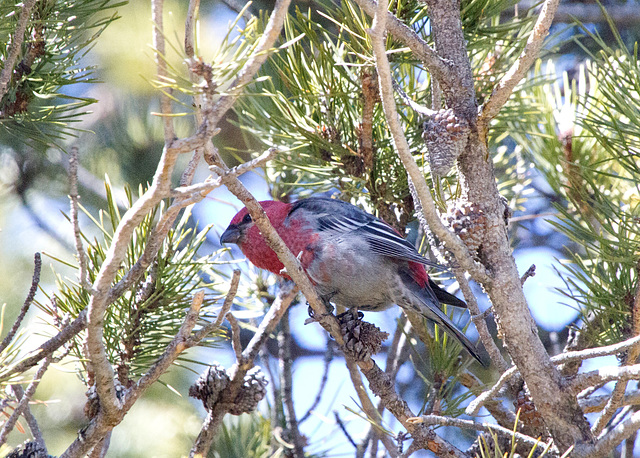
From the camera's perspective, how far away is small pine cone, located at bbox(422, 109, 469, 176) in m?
1.99

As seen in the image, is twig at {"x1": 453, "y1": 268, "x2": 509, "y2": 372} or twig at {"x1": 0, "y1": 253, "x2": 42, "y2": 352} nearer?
twig at {"x1": 0, "y1": 253, "x2": 42, "y2": 352}

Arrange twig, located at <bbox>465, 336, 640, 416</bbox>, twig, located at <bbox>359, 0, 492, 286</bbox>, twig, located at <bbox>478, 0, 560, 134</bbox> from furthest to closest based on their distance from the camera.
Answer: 1. twig, located at <bbox>478, 0, 560, 134</bbox>
2. twig, located at <bbox>465, 336, 640, 416</bbox>
3. twig, located at <bbox>359, 0, 492, 286</bbox>

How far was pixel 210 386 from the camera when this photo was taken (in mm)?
2559

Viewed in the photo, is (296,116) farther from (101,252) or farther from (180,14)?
(180,14)

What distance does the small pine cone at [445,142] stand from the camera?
199 centimetres

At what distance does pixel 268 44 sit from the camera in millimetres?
1387

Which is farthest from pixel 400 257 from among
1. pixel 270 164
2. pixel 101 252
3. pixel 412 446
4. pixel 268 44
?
pixel 268 44

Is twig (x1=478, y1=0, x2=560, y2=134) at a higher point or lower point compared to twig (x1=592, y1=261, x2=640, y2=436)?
higher

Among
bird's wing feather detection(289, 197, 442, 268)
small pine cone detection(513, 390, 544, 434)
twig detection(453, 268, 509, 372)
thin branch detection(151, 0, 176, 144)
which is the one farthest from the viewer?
bird's wing feather detection(289, 197, 442, 268)

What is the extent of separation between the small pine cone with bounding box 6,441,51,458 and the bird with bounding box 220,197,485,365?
1296mm

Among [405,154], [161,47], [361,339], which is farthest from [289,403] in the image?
[161,47]

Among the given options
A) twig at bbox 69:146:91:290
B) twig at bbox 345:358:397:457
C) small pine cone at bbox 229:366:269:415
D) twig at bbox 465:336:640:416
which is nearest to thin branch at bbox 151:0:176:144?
twig at bbox 69:146:91:290

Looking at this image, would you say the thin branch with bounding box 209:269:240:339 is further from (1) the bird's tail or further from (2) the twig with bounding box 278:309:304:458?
(2) the twig with bounding box 278:309:304:458

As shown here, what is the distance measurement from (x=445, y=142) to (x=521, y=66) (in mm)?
313
